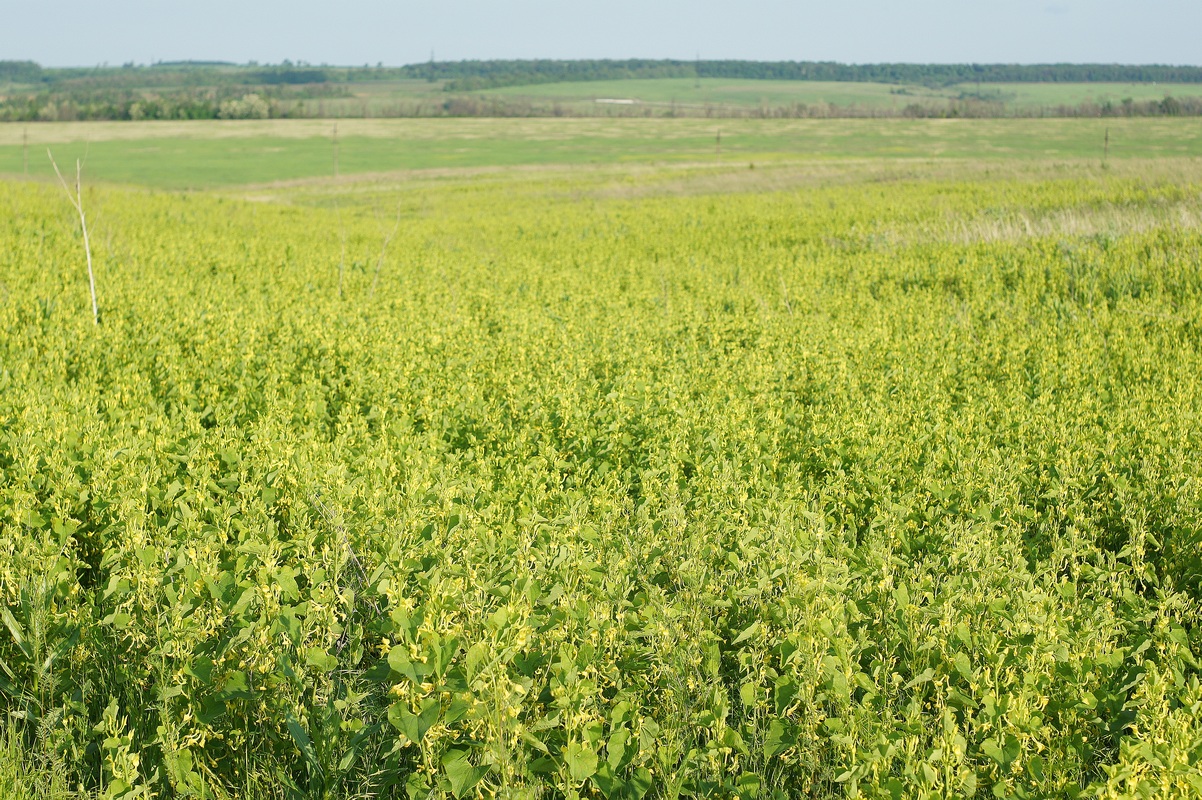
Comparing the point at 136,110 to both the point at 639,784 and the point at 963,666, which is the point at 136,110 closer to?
the point at 639,784

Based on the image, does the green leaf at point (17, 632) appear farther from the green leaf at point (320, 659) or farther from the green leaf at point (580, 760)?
the green leaf at point (580, 760)

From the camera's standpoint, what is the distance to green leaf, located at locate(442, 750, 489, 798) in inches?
105

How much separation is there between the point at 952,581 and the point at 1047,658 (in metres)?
0.54

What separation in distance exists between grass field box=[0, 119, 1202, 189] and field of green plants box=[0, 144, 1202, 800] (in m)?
50.8

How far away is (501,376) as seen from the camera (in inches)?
287

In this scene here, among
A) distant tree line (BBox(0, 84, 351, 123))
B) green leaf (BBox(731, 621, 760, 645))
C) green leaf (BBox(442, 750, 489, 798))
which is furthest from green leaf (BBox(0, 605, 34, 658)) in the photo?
distant tree line (BBox(0, 84, 351, 123))

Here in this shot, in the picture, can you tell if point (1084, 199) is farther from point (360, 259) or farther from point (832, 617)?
point (832, 617)

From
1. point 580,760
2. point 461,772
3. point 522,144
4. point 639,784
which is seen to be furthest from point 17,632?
point 522,144

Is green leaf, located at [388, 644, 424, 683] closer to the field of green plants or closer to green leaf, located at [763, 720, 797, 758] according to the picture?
the field of green plants

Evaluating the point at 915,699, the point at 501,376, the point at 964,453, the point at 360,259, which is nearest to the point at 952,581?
the point at 915,699

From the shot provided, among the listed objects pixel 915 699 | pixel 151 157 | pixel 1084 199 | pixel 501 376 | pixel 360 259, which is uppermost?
pixel 151 157

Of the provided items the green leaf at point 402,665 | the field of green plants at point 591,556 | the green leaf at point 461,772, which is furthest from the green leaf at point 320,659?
the green leaf at point 461,772

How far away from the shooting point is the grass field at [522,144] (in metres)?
64.8

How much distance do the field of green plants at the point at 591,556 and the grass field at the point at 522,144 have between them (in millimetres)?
50814
